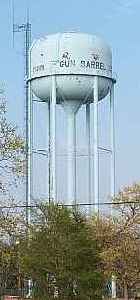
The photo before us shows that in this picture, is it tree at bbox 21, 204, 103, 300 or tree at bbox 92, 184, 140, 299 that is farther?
tree at bbox 92, 184, 140, 299

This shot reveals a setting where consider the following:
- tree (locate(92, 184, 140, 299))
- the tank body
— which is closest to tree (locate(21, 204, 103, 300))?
tree (locate(92, 184, 140, 299))

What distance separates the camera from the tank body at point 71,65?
156ft

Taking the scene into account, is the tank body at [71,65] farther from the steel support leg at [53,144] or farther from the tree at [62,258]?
the tree at [62,258]

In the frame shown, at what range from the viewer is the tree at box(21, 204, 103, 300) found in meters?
Result: 25.4

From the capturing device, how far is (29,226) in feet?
87.1

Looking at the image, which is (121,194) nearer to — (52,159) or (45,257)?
(52,159)

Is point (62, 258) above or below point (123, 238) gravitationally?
below

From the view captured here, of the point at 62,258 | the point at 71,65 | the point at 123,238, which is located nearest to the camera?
the point at 62,258

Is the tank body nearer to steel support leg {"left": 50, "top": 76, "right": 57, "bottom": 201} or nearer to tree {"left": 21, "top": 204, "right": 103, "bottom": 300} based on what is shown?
steel support leg {"left": 50, "top": 76, "right": 57, "bottom": 201}

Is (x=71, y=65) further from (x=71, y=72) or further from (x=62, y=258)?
(x=62, y=258)

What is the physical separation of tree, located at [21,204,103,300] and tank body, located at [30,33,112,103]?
2214cm

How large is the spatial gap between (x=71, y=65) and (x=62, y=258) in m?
23.8

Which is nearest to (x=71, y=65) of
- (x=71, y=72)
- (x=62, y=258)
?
(x=71, y=72)

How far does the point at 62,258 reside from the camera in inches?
1003
